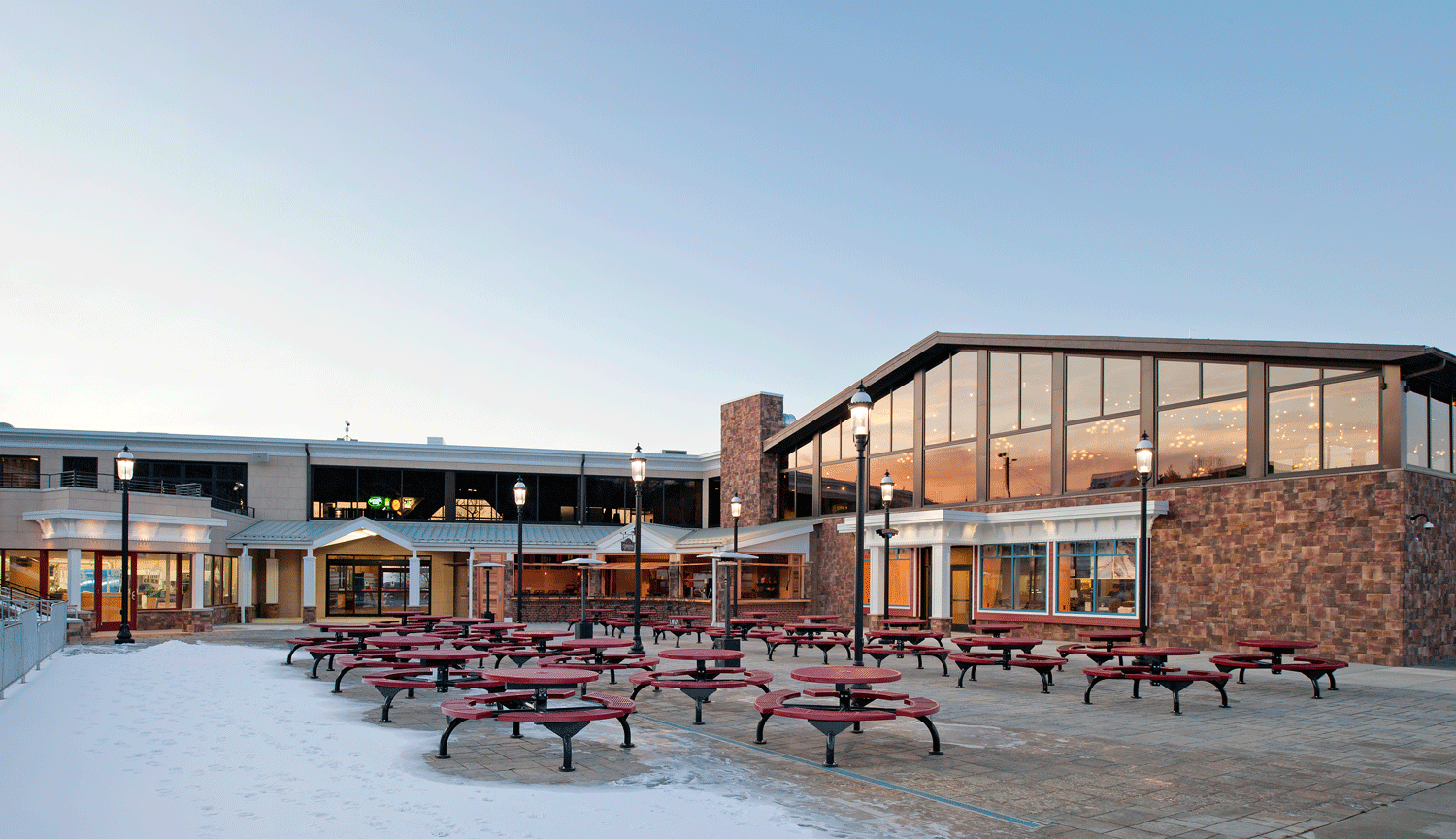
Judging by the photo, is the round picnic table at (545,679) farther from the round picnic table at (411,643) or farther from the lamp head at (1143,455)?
the lamp head at (1143,455)

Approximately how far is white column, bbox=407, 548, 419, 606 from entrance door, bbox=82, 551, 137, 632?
8496 millimetres

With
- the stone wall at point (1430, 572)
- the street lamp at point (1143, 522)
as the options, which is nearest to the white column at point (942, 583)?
the street lamp at point (1143, 522)

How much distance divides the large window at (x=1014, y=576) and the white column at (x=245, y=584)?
937 inches

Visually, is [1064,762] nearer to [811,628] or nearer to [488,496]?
[811,628]

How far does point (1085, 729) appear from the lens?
10.5m

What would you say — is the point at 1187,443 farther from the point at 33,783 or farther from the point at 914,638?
the point at 33,783

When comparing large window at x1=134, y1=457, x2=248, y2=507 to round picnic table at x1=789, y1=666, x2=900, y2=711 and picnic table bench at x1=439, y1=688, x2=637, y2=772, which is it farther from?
round picnic table at x1=789, y1=666, x2=900, y2=711

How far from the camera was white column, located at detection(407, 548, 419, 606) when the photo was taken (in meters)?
33.1

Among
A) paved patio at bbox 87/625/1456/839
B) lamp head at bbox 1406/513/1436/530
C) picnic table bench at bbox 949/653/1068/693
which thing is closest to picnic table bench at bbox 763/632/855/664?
picnic table bench at bbox 949/653/1068/693

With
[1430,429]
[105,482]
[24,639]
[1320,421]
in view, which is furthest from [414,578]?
[1430,429]

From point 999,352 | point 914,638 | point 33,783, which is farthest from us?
point 999,352

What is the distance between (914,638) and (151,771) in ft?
41.0

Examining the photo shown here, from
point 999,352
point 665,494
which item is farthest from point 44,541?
point 999,352

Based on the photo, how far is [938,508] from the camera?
82.4ft
